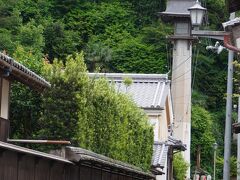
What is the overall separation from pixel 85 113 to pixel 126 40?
55028mm

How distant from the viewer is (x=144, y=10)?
80188mm

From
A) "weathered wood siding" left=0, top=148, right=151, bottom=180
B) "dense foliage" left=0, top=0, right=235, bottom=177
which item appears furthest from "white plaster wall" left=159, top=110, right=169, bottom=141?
"weathered wood siding" left=0, top=148, right=151, bottom=180

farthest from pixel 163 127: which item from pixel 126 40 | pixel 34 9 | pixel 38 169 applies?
pixel 34 9

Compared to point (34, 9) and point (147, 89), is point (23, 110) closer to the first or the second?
point (147, 89)

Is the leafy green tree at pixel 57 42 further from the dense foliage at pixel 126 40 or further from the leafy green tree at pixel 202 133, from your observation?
the leafy green tree at pixel 202 133

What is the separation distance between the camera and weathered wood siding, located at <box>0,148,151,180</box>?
617 inches

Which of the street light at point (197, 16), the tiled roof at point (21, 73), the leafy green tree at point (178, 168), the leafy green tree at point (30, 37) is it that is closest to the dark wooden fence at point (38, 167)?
the tiled roof at point (21, 73)

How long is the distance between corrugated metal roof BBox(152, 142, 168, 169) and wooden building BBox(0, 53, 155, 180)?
13959 mm

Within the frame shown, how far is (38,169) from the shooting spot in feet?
59.0

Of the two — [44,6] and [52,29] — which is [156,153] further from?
[44,6]

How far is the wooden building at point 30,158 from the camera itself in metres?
15.8

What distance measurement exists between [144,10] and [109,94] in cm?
5507

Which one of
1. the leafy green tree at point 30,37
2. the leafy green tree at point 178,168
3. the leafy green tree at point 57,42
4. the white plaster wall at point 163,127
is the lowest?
the leafy green tree at point 178,168

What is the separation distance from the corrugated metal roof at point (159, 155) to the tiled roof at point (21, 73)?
17.7 meters
